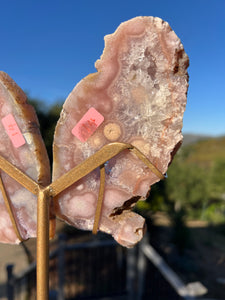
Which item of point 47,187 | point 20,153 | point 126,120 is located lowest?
point 47,187

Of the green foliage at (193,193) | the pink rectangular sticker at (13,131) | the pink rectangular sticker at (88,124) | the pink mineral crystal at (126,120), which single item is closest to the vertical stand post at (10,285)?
the pink mineral crystal at (126,120)

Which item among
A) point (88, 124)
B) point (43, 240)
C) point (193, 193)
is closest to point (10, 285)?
point (43, 240)

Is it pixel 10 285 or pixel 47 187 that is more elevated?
pixel 47 187

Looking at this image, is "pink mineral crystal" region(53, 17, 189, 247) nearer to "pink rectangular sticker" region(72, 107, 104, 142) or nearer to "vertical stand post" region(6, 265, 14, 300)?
"pink rectangular sticker" region(72, 107, 104, 142)

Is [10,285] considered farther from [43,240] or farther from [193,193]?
[193,193]

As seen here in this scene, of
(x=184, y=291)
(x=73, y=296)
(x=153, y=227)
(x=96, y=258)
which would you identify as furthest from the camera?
(x=153, y=227)

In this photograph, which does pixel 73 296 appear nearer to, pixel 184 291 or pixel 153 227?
pixel 184 291

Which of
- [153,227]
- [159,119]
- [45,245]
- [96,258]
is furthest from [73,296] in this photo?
[159,119]
